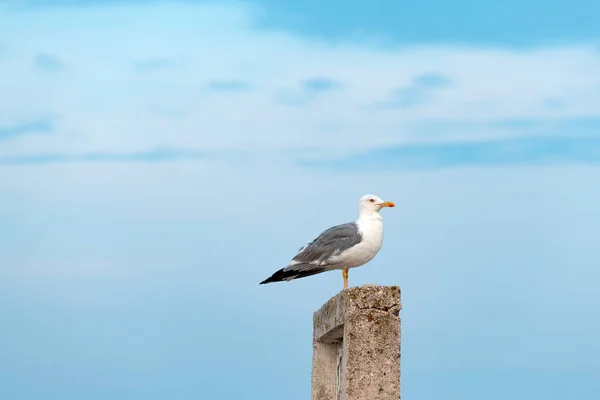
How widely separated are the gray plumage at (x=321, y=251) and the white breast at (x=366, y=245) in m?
0.06

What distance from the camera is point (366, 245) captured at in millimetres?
12867

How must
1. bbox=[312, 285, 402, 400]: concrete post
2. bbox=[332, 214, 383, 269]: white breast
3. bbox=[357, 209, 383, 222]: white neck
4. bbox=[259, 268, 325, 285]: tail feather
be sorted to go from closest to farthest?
bbox=[312, 285, 402, 400]: concrete post → bbox=[332, 214, 383, 269]: white breast → bbox=[357, 209, 383, 222]: white neck → bbox=[259, 268, 325, 285]: tail feather

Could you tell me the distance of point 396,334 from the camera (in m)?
10.6

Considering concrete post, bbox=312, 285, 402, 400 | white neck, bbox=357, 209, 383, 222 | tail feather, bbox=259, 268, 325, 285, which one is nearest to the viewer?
concrete post, bbox=312, 285, 402, 400

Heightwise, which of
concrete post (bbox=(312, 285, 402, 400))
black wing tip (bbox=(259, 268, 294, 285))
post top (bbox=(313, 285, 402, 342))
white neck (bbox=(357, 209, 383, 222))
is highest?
A: white neck (bbox=(357, 209, 383, 222))

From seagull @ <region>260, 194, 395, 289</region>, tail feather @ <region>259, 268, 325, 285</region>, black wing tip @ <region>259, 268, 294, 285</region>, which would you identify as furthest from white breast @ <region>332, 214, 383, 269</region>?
black wing tip @ <region>259, 268, 294, 285</region>

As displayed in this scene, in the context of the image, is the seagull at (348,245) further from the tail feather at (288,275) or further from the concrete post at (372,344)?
the concrete post at (372,344)

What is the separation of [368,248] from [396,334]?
237 cm

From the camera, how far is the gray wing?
509 inches

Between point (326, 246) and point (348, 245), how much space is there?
31cm

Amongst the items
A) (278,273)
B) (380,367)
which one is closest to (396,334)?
(380,367)

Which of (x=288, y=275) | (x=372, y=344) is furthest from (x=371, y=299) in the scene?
(x=288, y=275)

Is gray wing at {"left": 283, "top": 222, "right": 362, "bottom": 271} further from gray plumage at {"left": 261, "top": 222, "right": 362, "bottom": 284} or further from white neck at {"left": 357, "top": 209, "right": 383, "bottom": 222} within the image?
white neck at {"left": 357, "top": 209, "right": 383, "bottom": 222}

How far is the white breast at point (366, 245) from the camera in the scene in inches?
506
